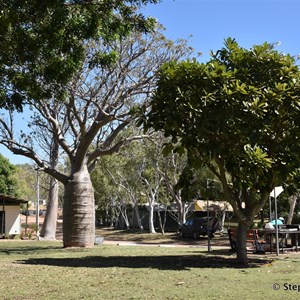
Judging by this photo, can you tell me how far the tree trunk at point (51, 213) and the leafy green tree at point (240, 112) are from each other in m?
20.4

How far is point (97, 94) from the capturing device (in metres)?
21.7

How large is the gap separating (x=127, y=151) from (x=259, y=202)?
987 inches

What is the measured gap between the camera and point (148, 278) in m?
10.4

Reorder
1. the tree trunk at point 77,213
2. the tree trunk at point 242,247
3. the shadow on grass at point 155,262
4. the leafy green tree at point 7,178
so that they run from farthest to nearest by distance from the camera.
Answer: the leafy green tree at point 7,178 < the tree trunk at point 77,213 < the tree trunk at point 242,247 < the shadow on grass at point 155,262

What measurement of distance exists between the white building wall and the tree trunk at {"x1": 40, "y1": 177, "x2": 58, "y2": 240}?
4.21 m

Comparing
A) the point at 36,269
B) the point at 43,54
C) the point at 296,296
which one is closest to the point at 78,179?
the point at 36,269

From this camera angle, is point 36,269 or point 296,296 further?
point 36,269

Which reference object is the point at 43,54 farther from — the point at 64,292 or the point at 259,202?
the point at 259,202

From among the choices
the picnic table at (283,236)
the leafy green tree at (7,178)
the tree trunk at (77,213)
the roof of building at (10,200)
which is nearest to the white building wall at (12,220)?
the roof of building at (10,200)

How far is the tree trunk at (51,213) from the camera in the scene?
Answer: 32156mm

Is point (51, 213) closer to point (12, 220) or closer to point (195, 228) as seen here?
point (12, 220)

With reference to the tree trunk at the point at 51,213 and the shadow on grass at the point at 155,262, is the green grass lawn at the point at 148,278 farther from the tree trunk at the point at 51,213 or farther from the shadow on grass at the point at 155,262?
the tree trunk at the point at 51,213

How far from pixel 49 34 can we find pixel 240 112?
521 cm

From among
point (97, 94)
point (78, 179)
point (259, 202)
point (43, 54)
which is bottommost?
point (259, 202)
